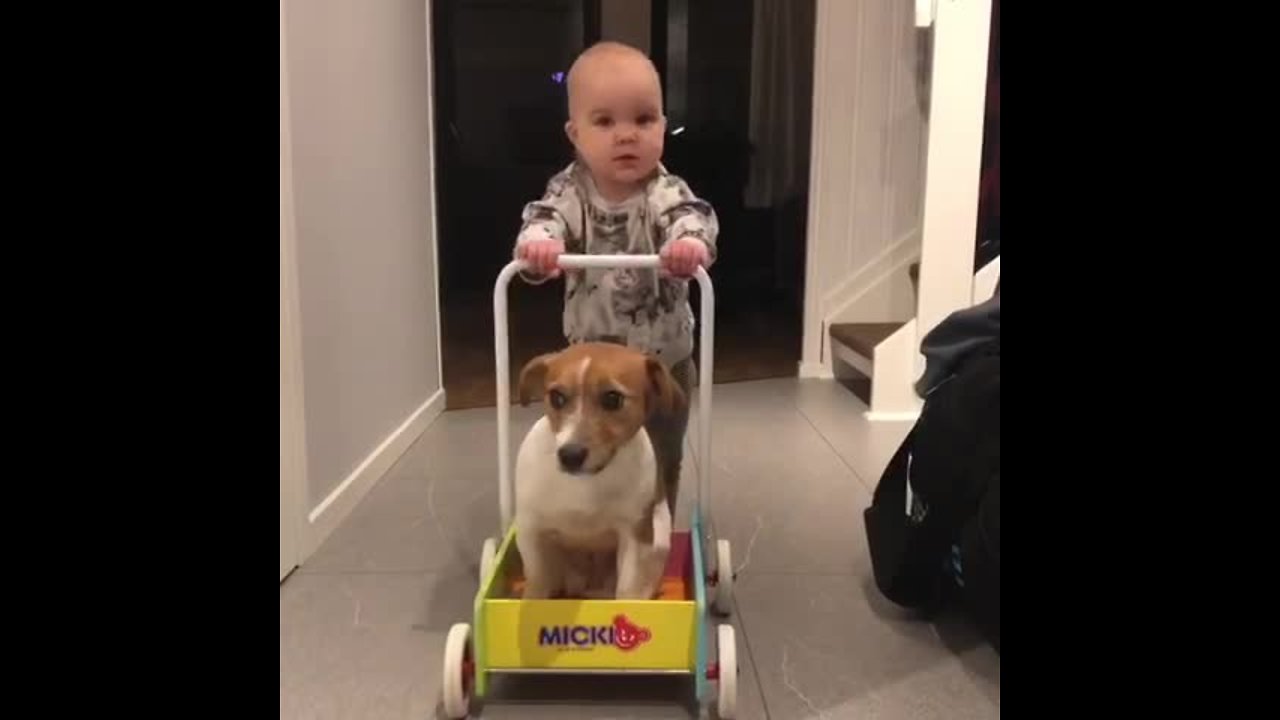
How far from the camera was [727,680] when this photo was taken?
1.05 m

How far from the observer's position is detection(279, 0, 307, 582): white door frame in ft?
4.69

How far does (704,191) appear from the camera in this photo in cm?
394

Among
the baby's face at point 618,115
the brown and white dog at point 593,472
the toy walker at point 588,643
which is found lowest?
the toy walker at point 588,643

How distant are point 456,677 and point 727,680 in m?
0.29

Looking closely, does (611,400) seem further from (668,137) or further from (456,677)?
(668,137)

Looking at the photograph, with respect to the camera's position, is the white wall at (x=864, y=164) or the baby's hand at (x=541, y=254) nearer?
the baby's hand at (x=541, y=254)

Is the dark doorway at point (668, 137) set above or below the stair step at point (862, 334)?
above

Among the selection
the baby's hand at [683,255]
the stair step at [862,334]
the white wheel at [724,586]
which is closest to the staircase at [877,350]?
the stair step at [862,334]

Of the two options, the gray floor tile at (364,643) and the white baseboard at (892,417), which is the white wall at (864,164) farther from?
the gray floor tile at (364,643)

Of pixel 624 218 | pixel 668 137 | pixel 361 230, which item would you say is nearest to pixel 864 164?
pixel 668 137

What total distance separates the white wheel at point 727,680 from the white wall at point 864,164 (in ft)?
6.75

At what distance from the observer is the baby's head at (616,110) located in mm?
1201
